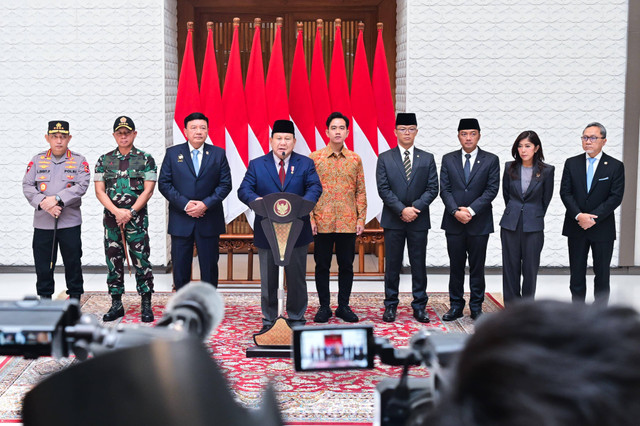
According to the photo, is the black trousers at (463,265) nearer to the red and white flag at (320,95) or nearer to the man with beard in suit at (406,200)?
the man with beard in suit at (406,200)

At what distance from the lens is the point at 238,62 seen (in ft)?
22.8

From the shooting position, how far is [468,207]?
587cm

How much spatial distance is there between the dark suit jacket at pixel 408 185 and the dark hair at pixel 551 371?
529cm

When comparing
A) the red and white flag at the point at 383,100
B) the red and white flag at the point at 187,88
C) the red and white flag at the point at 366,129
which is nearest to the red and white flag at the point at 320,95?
the red and white flag at the point at 366,129

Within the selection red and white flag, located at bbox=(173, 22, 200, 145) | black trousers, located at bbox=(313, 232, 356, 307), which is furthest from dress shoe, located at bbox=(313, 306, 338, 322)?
red and white flag, located at bbox=(173, 22, 200, 145)

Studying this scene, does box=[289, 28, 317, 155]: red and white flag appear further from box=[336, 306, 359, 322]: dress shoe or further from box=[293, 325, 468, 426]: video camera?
box=[293, 325, 468, 426]: video camera

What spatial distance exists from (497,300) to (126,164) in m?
3.05

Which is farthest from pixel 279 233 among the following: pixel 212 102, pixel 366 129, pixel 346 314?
pixel 212 102

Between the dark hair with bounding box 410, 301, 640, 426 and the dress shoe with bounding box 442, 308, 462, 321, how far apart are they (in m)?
5.43

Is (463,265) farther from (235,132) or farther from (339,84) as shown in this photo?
→ (235,132)

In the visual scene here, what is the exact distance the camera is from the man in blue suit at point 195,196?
5812 mm

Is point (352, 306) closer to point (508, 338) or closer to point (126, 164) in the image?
point (126, 164)

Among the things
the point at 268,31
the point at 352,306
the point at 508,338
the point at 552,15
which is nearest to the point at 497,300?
the point at 352,306

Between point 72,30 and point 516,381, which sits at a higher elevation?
point 72,30
